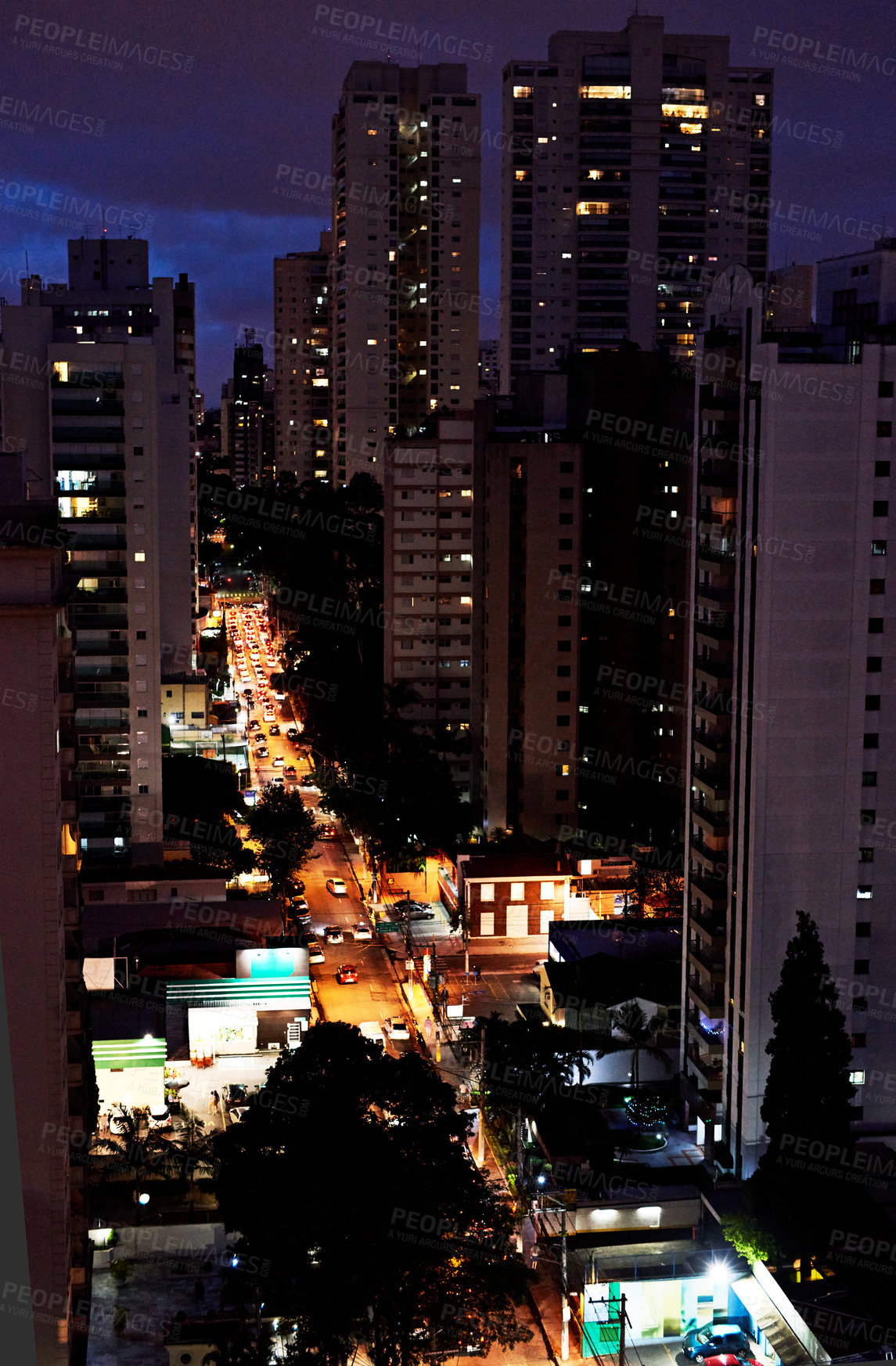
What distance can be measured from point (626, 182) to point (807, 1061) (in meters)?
76.8

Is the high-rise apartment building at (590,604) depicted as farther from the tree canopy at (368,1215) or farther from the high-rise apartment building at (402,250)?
the high-rise apartment building at (402,250)

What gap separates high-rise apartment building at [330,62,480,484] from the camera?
94.9 meters

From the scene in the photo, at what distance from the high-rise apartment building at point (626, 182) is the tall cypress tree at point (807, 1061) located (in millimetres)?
68407

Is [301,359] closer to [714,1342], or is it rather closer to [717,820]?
[717,820]

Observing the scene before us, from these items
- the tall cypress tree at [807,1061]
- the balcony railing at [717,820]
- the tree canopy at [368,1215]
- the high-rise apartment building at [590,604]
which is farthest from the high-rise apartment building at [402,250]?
the tree canopy at [368,1215]

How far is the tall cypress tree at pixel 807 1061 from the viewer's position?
25.2 m

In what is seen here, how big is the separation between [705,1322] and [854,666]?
11932 millimetres

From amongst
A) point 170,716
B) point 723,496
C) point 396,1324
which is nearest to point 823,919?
point 723,496

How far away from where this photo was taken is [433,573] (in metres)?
54.8

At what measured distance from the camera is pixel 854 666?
27.4 metres

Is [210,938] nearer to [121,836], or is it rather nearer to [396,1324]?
[121,836]

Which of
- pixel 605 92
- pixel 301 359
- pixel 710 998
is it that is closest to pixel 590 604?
pixel 710 998

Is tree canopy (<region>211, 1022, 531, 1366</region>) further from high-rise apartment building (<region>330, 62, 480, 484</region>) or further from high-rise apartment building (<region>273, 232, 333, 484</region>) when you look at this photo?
high-rise apartment building (<region>273, 232, 333, 484</region>)

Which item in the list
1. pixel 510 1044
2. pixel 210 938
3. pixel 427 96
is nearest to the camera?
pixel 510 1044
